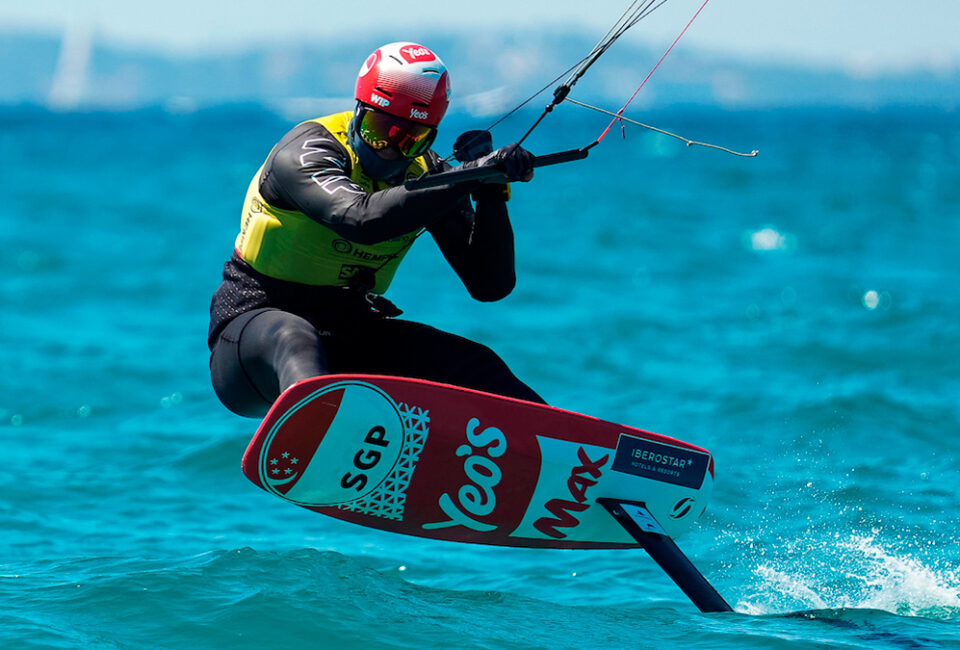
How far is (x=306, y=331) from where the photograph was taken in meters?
4.34

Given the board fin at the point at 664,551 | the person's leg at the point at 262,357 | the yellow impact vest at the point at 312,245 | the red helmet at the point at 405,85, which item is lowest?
the board fin at the point at 664,551

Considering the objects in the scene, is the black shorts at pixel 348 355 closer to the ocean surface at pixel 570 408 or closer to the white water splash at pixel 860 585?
the ocean surface at pixel 570 408

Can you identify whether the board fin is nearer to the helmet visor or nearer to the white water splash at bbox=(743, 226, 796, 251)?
the helmet visor

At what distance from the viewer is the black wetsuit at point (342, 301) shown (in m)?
3.99

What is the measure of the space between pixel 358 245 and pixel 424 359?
64 cm

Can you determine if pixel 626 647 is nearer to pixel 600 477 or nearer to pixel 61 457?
pixel 600 477

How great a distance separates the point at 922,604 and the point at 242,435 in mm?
5350

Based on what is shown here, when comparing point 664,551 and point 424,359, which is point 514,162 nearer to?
point 424,359

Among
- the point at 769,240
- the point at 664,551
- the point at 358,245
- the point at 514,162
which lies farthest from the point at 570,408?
the point at 769,240

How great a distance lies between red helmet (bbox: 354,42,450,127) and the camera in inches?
164

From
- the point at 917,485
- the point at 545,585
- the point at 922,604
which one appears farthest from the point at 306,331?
the point at 917,485

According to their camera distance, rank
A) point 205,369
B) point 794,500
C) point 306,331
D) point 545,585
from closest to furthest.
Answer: point 306,331
point 545,585
point 794,500
point 205,369

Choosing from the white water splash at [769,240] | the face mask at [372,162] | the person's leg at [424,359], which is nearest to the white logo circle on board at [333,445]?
the person's leg at [424,359]

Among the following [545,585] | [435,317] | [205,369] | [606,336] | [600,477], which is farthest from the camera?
[435,317]
